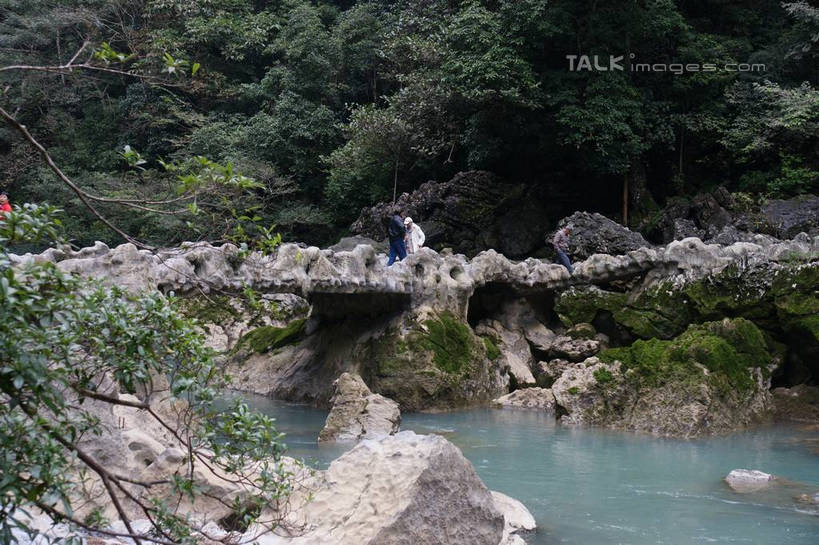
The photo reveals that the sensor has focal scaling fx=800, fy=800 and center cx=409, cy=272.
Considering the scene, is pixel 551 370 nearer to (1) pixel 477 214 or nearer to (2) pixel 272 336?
(2) pixel 272 336

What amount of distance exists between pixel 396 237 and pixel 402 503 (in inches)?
383

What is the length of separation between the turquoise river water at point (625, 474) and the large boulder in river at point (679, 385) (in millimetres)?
316

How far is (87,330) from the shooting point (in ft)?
9.13

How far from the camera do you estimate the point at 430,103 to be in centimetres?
2275

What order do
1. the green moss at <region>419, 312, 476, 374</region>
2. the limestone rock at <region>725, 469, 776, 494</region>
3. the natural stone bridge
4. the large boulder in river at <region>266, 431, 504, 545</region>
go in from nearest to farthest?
the large boulder in river at <region>266, 431, 504, 545</region>
the limestone rock at <region>725, 469, 776, 494</region>
the natural stone bridge
the green moss at <region>419, 312, 476, 374</region>

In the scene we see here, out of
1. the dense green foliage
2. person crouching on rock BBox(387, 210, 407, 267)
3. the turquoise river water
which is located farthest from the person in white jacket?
the dense green foliage

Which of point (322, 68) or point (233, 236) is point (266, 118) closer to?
point (322, 68)

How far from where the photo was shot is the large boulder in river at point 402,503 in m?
4.89

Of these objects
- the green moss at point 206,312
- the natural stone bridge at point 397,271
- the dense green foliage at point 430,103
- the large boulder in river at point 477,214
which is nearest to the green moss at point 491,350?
the natural stone bridge at point 397,271

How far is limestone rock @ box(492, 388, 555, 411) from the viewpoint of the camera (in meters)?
13.1

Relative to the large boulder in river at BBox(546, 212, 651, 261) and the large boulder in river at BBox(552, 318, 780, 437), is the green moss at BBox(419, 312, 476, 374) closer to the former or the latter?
the large boulder in river at BBox(552, 318, 780, 437)

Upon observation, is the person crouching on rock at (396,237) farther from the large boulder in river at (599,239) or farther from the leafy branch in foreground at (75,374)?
the leafy branch in foreground at (75,374)

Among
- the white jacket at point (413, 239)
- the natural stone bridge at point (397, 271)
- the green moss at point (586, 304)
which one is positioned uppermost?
the white jacket at point (413, 239)

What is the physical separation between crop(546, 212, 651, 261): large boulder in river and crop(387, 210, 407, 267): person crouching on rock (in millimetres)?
4509
